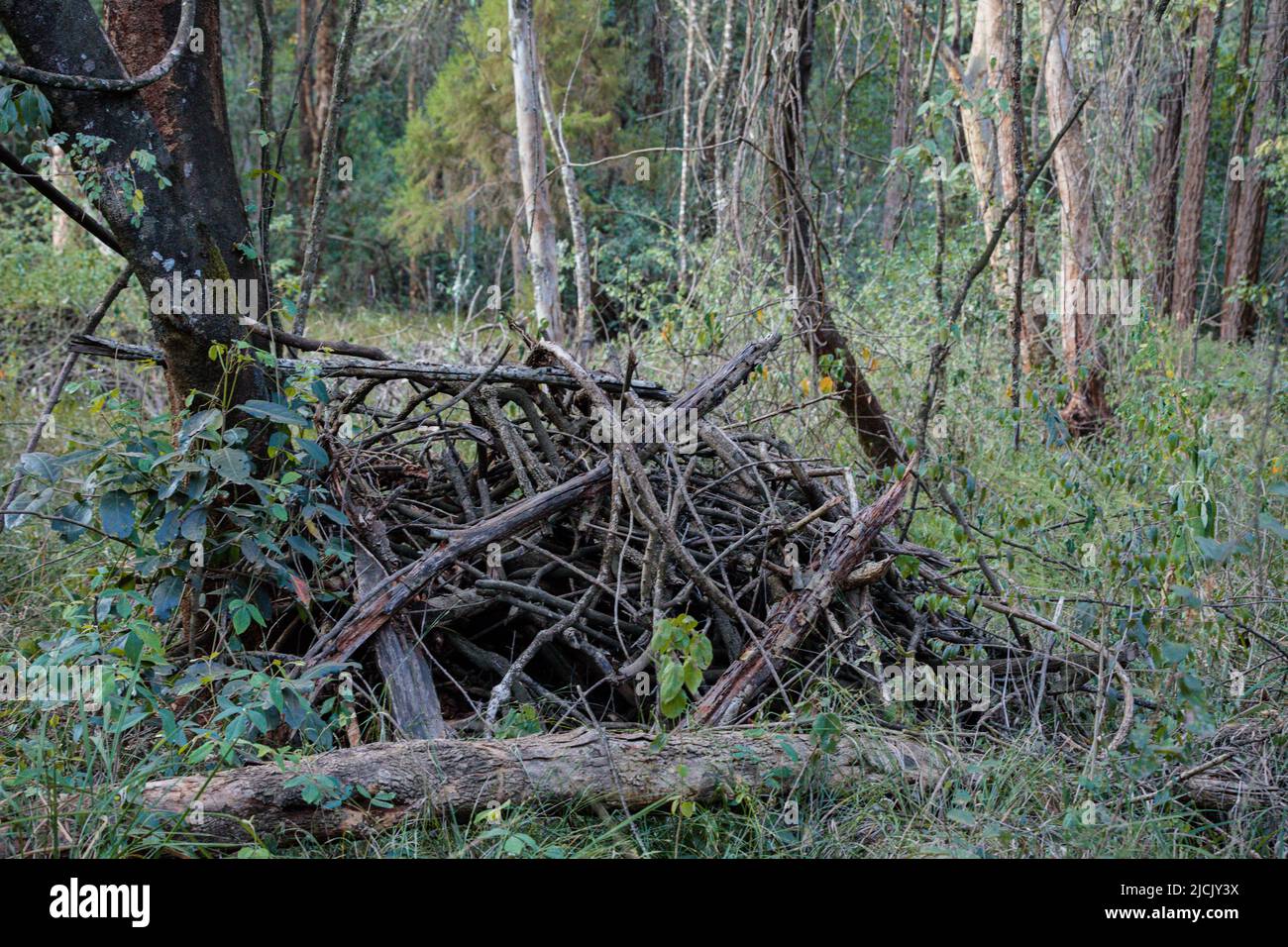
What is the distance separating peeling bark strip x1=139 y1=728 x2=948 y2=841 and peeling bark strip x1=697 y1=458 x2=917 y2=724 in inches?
9.8

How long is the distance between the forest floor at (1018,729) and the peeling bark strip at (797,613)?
195 millimetres

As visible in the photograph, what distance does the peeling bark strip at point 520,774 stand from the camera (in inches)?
92.4

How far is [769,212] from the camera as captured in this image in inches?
215

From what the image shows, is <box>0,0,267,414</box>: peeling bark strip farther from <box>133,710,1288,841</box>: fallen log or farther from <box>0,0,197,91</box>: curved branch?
<box>133,710,1288,841</box>: fallen log

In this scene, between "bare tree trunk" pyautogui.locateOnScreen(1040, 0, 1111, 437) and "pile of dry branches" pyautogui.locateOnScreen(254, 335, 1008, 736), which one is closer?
"pile of dry branches" pyautogui.locateOnScreen(254, 335, 1008, 736)

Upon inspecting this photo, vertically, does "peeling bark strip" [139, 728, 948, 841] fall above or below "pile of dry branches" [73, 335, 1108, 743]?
below

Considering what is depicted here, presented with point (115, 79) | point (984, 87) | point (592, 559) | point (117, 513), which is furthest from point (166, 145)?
point (984, 87)

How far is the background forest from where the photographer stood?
8.39 ft

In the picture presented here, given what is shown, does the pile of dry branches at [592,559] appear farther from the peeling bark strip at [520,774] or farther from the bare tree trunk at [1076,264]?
the bare tree trunk at [1076,264]

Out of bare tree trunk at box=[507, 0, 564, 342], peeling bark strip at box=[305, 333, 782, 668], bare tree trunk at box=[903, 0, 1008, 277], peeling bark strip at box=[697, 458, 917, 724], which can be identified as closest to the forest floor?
peeling bark strip at box=[697, 458, 917, 724]

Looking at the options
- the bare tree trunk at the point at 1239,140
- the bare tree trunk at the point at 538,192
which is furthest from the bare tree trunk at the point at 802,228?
the bare tree trunk at the point at 1239,140

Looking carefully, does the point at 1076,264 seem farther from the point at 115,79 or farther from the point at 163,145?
the point at 115,79

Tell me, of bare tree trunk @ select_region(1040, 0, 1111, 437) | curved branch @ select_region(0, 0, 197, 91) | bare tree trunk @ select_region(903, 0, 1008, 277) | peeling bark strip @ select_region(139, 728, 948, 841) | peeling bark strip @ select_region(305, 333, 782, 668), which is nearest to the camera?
peeling bark strip @ select_region(139, 728, 948, 841)
